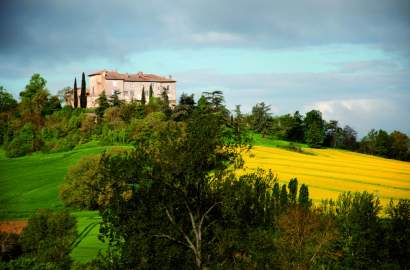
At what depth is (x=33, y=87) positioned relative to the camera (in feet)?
267

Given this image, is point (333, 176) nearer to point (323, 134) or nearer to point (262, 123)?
point (262, 123)

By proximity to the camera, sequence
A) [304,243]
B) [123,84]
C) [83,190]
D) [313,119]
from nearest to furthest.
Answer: [304,243], [83,190], [123,84], [313,119]

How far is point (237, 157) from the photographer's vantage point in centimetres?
1691

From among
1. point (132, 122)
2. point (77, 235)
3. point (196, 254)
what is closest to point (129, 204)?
point (196, 254)

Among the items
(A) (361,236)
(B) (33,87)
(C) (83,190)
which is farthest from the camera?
(B) (33,87)

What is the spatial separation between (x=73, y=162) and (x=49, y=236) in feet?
92.4

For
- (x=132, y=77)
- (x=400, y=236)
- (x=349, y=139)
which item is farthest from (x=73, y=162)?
(x=349, y=139)

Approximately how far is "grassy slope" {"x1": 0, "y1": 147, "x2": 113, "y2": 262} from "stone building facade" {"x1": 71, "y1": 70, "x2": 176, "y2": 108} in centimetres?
3241

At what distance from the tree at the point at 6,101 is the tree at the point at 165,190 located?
82.1 m

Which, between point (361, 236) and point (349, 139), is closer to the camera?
point (361, 236)

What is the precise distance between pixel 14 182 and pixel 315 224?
172 feet

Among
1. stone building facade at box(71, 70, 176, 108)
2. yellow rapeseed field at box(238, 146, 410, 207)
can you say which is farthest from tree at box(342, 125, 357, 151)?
stone building facade at box(71, 70, 176, 108)

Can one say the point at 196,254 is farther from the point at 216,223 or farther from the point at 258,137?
the point at 258,137

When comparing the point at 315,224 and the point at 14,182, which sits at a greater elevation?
the point at 315,224
